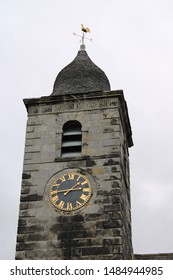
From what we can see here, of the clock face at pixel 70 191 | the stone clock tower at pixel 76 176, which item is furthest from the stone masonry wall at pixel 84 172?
the clock face at pixel 70 191

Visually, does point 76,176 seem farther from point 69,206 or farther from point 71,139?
point 71,139

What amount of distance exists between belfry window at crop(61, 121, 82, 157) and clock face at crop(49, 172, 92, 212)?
1.21 metres

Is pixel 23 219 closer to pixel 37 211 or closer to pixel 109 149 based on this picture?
pixel 37 211

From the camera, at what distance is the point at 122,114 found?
23750 millimetres

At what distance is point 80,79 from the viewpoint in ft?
81.3

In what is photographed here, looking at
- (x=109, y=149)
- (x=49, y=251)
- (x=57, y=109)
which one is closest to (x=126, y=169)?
(x=109, y=149)

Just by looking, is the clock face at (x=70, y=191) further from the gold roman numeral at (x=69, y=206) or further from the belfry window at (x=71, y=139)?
the belfry window at (x=71, y=139)

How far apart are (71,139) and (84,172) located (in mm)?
1925

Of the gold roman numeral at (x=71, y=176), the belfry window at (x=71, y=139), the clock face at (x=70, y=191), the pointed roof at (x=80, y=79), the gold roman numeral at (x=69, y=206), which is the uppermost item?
the pointed roof at (x=80, y=79)

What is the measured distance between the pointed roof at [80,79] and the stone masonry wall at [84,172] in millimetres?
1061

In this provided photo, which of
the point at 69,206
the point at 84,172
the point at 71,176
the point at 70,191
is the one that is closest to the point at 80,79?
the point at 84,172

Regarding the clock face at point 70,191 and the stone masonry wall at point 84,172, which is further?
the clock face at point 70,191

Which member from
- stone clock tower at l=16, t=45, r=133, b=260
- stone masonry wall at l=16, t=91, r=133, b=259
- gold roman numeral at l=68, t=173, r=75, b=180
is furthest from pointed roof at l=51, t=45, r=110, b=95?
gold roman numeral at l=68, t=173, r=75, b=180

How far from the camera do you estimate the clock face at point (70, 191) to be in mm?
20797
